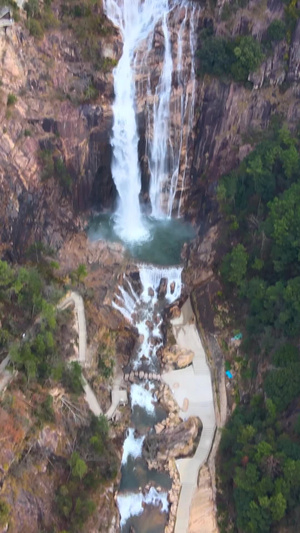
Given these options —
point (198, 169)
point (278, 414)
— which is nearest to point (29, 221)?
point (198, 169)

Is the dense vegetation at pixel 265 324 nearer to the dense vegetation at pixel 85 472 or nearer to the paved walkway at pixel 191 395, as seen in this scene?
the paved walkway at pixel 191 395

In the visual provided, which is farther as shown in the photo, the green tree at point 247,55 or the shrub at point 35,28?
the green tree at point 247,55

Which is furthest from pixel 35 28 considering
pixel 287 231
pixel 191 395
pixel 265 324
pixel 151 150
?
pixel 191 395

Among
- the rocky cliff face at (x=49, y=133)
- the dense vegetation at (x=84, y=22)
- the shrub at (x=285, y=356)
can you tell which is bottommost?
the shrub at (x=285, y=356)

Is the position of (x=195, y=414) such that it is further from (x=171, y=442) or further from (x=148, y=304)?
(x=148, y=304)

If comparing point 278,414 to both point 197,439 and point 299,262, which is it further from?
point 299,262

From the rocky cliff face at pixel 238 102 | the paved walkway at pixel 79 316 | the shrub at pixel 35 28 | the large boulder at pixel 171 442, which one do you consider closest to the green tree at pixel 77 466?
the large boulder at pixel 171 442

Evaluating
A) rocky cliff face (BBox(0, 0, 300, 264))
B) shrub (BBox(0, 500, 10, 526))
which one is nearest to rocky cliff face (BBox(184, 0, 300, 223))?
rocky cliff face (BBox(0, 0, 300, 264))
